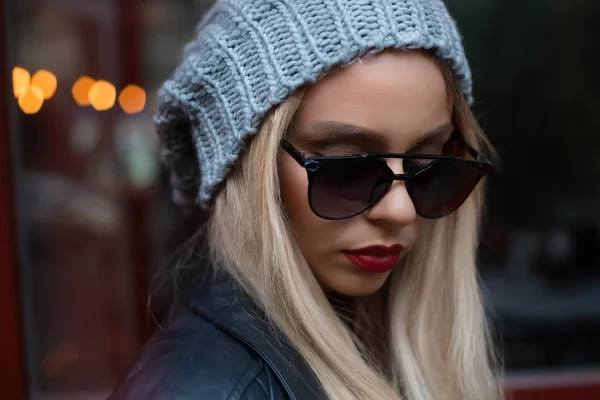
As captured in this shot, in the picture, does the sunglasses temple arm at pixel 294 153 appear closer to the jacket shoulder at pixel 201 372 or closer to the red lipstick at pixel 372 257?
the red lipstick at pixel 372 257

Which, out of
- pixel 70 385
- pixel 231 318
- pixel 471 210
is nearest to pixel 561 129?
pixel 471 210

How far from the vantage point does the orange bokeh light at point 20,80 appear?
216cm

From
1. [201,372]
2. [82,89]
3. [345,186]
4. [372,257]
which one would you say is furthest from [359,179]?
[82,89]

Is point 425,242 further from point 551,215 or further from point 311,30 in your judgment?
point 551,215

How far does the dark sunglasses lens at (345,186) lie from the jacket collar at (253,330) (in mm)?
217

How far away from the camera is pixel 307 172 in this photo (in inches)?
39.8

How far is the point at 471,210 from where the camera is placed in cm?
136

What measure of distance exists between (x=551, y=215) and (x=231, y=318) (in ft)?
7.23

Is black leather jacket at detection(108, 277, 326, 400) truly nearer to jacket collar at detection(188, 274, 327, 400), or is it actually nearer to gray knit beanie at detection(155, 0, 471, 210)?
jacket collar at detection(188, 274, 327, 400)

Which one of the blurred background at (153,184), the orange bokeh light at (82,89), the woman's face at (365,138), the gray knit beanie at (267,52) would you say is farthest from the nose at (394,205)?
the orange bokeh light at (82,89)

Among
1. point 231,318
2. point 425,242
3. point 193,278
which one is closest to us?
point 231,318

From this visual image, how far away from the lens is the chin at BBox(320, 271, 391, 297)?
43.2 inches

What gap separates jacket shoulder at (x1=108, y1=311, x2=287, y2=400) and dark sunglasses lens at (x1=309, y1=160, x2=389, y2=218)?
283 mm

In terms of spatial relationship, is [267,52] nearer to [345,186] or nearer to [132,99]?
[345,186]
